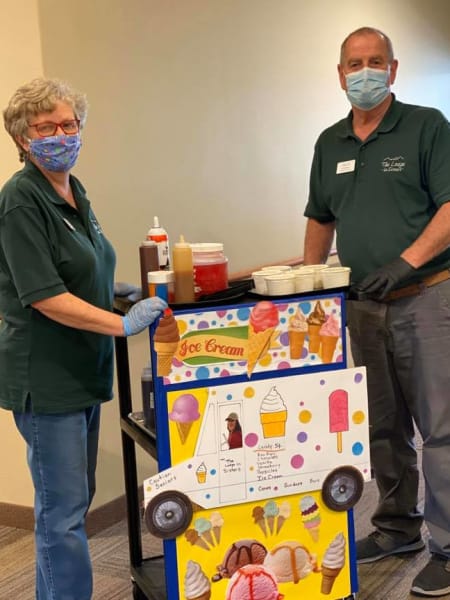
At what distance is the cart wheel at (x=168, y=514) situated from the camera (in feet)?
5.49

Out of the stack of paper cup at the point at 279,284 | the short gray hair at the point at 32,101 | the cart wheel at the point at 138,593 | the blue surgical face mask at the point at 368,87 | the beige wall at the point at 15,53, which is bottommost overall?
the cart wheel at the point at 138,593

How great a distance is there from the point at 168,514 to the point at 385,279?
82 cm

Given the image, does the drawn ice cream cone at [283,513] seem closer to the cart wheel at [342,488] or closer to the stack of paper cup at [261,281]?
the cart wheel at [342,488]

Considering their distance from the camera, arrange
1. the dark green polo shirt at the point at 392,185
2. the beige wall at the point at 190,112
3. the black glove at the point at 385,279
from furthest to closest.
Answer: the beige wall at the point at 190,112 → the dark green polo shirt at the point at 392,185 → the black glove at the point at 385,279

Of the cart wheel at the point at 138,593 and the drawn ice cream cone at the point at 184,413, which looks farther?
the cart wheel at the point at 138,593

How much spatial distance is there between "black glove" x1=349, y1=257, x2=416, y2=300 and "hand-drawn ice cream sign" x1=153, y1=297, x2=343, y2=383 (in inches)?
8.1

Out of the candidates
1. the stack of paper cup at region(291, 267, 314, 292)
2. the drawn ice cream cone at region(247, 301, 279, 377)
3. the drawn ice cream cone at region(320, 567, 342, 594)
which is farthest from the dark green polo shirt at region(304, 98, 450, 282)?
the drawn ice cream cone at region(320, 567, 342, 594)

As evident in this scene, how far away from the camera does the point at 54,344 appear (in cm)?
184

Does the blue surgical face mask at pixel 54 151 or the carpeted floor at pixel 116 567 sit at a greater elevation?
the blue surgical face mask at pixel 54 151

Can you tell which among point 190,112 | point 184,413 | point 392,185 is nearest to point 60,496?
point 184,413

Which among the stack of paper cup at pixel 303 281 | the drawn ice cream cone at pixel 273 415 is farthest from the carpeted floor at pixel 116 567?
the stack of paper cup at pixel 303 281

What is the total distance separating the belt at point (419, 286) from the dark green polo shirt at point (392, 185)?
2 centimetres

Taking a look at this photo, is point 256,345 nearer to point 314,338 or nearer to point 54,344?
point 314,338

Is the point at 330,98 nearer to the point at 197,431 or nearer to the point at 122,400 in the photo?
the point at 122,400
